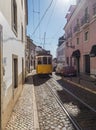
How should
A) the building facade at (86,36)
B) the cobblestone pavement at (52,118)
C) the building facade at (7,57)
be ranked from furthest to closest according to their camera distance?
the building facade at (86,36)
the cobblestone pavement at (52,118)
the building facade at (7,57)

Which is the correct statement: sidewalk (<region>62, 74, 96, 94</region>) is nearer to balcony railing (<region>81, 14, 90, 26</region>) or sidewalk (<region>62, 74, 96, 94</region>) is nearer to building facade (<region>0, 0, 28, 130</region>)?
building facade (<region>0, 0, 28, 130</region>)

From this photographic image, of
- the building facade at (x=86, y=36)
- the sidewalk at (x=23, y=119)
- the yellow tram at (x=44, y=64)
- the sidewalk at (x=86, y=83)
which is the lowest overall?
the sidewalk at (x=86, y=83)

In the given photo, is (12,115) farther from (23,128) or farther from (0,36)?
(0,36)

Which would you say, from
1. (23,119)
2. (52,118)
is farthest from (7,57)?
Result: (52,118)

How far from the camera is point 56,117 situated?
8.34 m

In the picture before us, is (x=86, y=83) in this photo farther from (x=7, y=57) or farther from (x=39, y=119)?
(x=7, y=57)

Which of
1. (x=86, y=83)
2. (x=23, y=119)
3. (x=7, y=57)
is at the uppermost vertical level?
(x=7, y=57)

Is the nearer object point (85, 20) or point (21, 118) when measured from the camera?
point (21, 118)

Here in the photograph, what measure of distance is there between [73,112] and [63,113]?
394 millimetres

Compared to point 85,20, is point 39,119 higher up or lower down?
lower down

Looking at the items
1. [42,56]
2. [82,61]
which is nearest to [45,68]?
[42,56]

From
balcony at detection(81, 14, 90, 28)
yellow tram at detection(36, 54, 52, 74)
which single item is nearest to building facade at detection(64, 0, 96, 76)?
balcony at detection(81, 14, 90, 28)

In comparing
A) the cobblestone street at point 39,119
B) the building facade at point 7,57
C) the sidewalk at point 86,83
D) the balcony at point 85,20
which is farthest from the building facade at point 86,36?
the building facade at point 7,57

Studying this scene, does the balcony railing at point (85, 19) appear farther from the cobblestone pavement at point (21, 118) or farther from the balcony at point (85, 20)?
the cobblestone pavement at point (21, 118)
